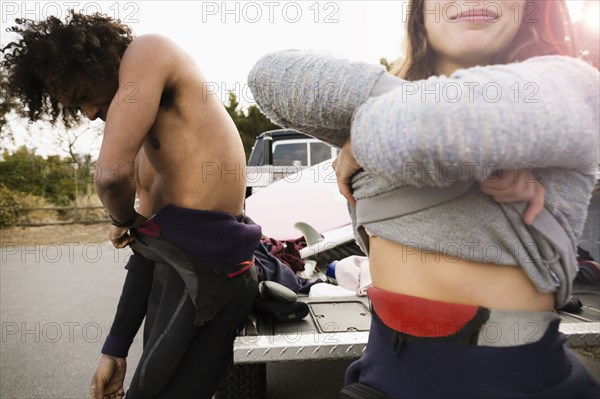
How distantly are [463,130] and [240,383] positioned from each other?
184cm

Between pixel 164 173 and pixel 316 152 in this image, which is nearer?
pixel 164 173

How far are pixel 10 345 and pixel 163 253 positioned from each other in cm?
301

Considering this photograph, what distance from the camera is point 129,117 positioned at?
1510 millimetres

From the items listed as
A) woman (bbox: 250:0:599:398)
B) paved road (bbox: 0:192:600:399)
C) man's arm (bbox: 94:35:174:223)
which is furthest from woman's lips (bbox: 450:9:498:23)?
paved road (bbox: 0:192:600:399)

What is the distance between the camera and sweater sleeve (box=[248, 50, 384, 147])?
2.42 ft

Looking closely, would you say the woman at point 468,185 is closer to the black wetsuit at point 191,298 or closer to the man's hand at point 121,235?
the black wetsuit at point 191,298

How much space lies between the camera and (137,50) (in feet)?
5.38

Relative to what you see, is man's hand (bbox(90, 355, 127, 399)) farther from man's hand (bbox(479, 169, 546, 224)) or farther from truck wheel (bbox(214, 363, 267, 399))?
man's hand (bbox(479, 169, 546, 224))

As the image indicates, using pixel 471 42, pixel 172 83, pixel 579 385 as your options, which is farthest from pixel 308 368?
pixel 471 42

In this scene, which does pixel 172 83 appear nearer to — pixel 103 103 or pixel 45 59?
pixel 103 103

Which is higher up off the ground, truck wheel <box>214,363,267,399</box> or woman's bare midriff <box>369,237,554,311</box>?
woman's bare midriff <box>369,237,554,311</box>

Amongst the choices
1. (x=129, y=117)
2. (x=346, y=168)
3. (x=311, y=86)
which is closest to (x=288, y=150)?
(x=129, y=117)

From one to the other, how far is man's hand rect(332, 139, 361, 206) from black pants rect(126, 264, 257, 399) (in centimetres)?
92

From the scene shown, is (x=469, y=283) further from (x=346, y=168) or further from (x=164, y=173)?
(x=164, y=173)
